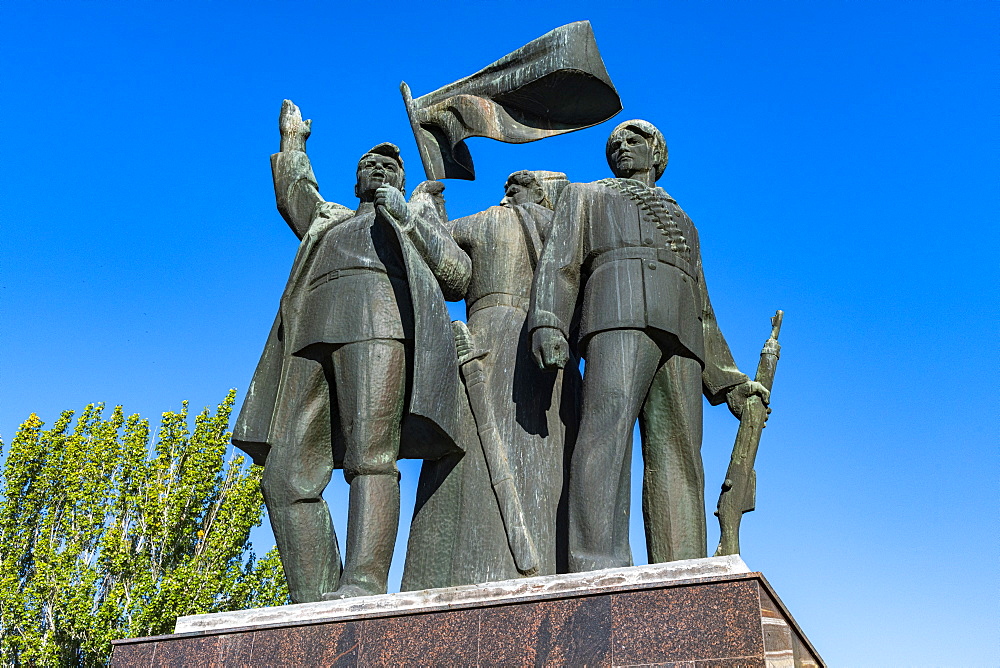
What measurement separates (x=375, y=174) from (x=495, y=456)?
2.12 m

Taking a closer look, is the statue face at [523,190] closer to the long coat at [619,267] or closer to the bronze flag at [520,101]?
the bronze flag at [520,101]

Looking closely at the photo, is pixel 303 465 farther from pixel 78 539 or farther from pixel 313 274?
pixel 78 539

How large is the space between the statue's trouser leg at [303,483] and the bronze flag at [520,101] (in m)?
2.40

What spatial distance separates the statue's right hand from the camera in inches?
256

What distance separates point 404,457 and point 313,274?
136 cm

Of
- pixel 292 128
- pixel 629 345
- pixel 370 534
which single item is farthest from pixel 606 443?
pixel 292 128

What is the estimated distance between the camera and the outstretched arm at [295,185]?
796cm

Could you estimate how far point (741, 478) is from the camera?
279 inches

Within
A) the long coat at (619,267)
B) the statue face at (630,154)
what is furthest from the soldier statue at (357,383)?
the statue face at (630,154)

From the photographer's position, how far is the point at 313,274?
24.1 feet

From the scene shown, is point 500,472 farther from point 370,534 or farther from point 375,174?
point 375,174

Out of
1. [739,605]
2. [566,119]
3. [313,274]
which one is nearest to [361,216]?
[313,274]

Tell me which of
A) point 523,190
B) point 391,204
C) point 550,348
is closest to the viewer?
point 550,348

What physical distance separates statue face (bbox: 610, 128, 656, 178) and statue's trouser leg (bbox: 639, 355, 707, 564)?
1385 mm
